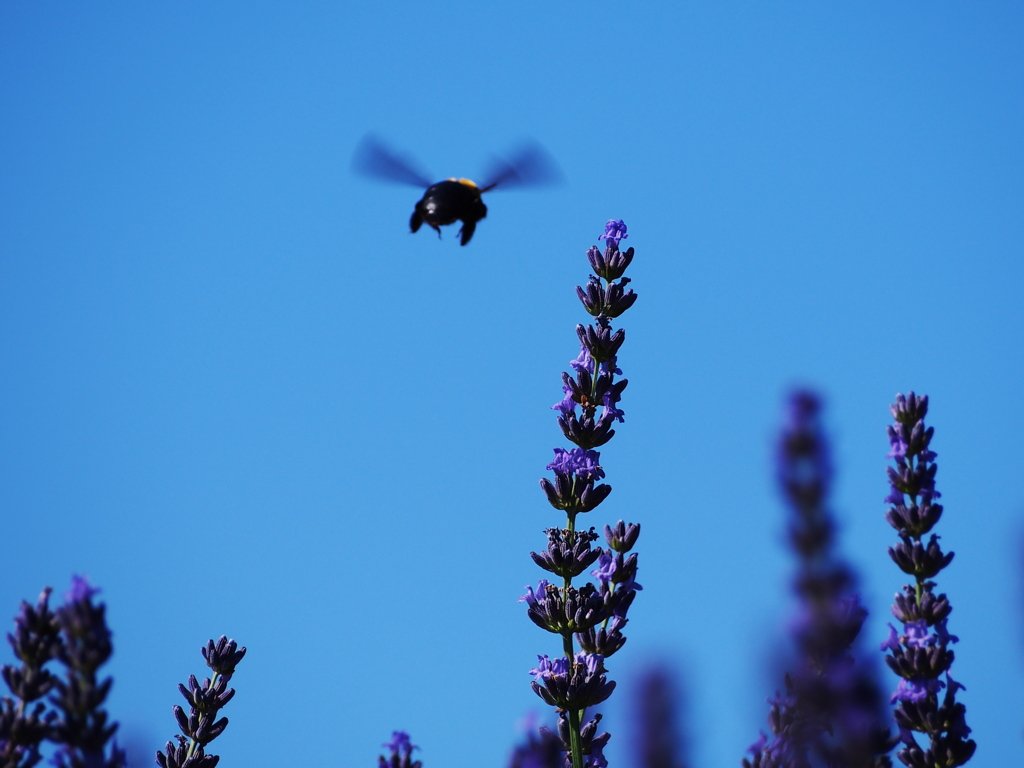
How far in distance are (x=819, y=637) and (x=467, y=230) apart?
5.76 m

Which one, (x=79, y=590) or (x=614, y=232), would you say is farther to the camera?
(x=614, y=232)

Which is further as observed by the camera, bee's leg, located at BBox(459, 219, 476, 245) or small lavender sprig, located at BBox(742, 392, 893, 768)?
bee's leg, located at BBox(459, 219, 476, 245)

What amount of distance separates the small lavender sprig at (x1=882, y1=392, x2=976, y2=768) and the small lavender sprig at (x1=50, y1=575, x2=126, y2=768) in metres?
2.64

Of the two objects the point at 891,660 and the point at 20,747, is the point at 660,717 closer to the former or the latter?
the point at 891,660

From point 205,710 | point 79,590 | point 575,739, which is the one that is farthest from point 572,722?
point 79,590

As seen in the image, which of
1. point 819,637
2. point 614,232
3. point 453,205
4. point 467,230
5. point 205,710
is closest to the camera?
point 819,637

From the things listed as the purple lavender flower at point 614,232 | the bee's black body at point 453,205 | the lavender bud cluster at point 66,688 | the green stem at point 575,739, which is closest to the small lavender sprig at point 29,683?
the lavender bud cluster at point 66,688

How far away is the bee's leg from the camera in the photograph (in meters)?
8.20

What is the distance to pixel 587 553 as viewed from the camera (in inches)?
212

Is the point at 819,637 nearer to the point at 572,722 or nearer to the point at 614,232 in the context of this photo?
the point at 572,722

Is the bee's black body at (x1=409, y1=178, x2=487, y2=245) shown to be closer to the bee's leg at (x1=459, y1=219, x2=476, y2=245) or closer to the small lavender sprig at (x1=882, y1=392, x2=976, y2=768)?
the bee's leg at (x1=459, y1=219, x2=476, y2=245)

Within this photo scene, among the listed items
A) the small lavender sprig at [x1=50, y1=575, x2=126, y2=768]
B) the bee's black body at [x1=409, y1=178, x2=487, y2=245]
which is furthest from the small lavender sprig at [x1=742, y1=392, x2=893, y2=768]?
the bee's black body at [x1=409, y1=178, x2=487, y2=245]

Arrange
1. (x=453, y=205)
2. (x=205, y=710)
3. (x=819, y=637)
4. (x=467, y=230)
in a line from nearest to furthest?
(x=819, y=637) → (x=205, y=710) → (x=453, y=205) → (x=467, y=230)

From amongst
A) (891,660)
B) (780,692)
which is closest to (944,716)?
(891,660)
